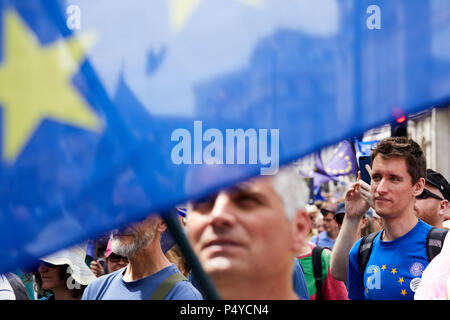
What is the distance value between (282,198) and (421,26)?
2.27 ft

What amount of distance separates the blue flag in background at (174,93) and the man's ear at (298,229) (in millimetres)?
174

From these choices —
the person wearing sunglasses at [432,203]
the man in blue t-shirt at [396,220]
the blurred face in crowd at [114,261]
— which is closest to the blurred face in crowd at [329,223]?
the person wearing sunglasses at [432,203]

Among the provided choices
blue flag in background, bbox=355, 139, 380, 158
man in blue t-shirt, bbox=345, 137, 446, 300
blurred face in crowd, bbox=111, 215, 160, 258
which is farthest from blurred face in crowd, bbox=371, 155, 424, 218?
blurred face in crowd, bbox=111, 215, 160, 258

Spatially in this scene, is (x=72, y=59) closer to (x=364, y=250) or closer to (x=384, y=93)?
(x=384, y=93)

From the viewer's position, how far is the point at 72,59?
71.3 inches

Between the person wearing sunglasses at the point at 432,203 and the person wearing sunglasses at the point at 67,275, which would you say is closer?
the person wearing sunglasses at the point at 67,275

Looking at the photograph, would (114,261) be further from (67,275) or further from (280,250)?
(280,250)

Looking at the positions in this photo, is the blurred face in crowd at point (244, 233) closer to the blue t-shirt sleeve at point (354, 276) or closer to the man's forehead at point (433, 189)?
the blue t-shirt sleeve at point (354, 276)

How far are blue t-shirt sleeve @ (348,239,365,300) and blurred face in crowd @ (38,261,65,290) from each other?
178 centimetres

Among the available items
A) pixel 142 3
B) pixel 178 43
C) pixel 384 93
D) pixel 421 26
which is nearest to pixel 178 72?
pixel 178 43

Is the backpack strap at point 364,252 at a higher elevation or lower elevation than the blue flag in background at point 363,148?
lower

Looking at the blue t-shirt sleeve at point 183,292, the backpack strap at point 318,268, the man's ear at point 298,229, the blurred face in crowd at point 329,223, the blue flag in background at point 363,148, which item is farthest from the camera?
the blurred face in crowd at point 329,223

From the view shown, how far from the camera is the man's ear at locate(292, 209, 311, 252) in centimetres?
190

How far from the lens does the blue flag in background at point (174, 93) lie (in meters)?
1.78
